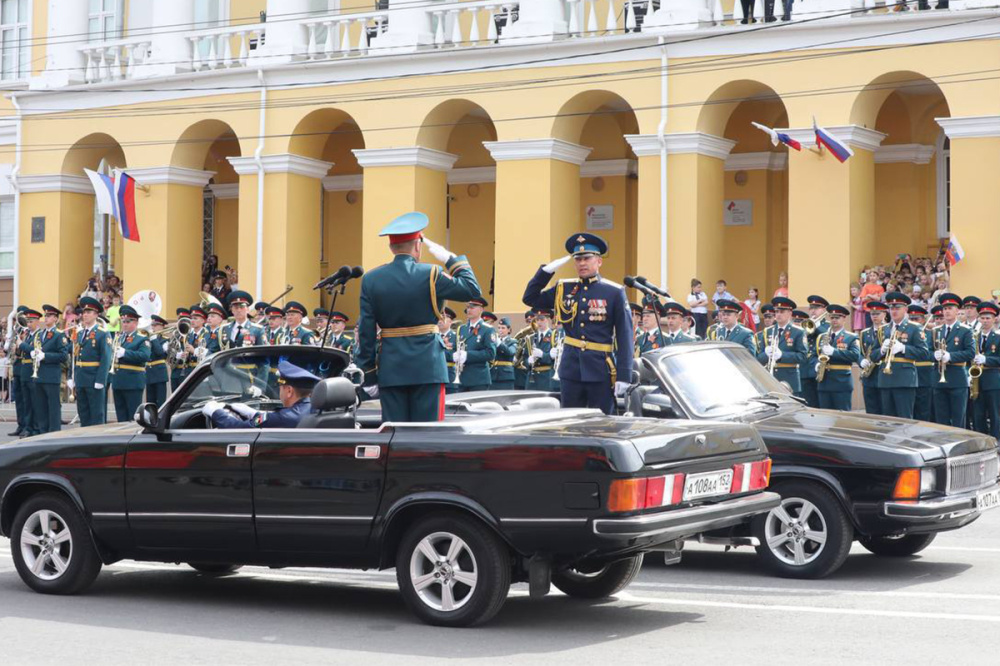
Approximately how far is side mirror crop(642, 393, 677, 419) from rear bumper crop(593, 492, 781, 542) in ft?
5.29

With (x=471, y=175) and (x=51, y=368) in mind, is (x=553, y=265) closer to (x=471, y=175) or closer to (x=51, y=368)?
(x=51, y=368)

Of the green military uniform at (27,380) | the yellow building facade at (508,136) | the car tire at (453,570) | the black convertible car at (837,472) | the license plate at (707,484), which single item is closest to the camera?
the car tire at (453,570)

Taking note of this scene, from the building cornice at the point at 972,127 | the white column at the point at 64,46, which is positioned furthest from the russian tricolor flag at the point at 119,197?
the building cornice at the point at 972,127

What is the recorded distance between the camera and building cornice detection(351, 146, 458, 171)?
93.7 feet

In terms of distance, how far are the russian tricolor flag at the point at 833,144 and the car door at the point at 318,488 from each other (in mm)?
17417

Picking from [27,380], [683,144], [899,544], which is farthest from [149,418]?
[683,144]

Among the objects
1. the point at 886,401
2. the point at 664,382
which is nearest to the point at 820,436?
the point at 664,382

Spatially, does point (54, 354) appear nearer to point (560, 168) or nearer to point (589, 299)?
point (560, 168)

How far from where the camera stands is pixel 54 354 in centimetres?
2205

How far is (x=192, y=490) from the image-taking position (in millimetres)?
8391

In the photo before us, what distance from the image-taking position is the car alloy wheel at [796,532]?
9.39 metres

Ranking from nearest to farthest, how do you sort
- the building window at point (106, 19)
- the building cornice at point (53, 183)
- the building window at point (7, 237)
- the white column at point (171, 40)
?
the white column at point (171, 40) → the building cornice at point (53, 183) → the building window at point (106, 19) → the building window at point (7, 237)

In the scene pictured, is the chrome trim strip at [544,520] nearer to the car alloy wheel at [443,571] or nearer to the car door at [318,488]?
the car alloy wheel at [443,571]

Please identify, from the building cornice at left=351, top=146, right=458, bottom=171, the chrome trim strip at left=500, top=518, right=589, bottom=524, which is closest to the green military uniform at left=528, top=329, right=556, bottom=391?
the building cornice at left=351, top=146, right=458, bottom=171
